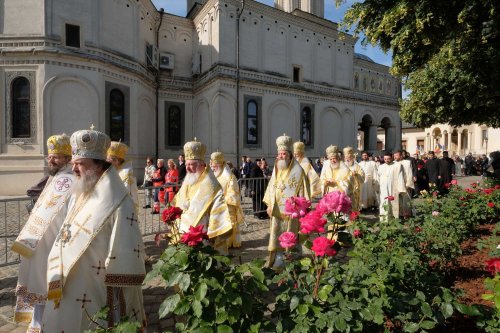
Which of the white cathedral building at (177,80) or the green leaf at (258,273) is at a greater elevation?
the white cathedral building at (177,80)

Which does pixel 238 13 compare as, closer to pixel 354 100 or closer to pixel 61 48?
pixel 61 48

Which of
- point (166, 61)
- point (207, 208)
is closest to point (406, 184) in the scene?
point (207, 208)

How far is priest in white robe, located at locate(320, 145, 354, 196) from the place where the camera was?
7.59 metres

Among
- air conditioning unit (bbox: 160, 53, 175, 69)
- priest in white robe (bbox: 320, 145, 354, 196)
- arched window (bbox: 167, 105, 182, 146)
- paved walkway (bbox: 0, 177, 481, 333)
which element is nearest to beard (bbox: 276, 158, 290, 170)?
paved walkway (bbox: 0, 177, 481, 333)

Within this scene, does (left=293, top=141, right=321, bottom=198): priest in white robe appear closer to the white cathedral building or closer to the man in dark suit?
the man in dark suit

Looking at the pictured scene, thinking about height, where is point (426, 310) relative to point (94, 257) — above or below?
below

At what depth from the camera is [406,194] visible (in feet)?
28.0

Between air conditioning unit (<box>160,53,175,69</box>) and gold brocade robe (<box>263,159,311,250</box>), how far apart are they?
62.0ft

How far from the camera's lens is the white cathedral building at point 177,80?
47.5 feet

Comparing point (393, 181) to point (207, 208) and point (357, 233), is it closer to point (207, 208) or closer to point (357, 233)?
point (357, 233)

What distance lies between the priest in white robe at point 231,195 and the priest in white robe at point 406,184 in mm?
4394

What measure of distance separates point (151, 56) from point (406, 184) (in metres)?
18.2

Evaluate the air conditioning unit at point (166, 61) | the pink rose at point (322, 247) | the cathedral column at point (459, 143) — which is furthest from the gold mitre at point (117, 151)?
the cathedral column at point (459, 143)

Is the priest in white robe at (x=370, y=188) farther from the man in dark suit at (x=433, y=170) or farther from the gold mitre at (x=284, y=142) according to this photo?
the gold mitre at (x=284, y=142)
